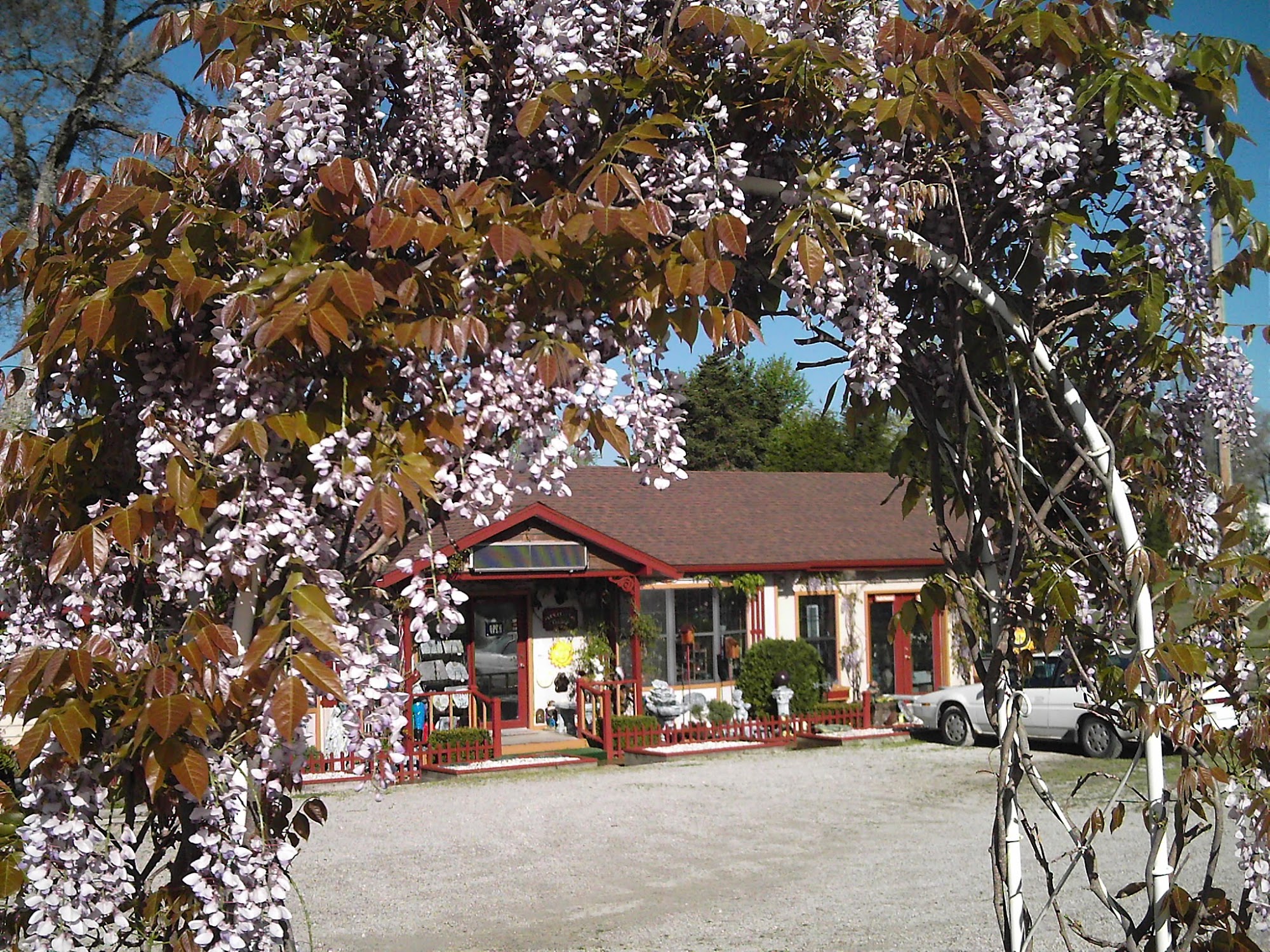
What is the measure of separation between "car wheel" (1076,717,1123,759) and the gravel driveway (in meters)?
0.57

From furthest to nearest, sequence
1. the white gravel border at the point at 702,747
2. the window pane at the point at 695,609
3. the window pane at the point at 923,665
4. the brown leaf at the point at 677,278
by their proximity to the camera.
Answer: the window pane at the point at 923,665
the window pane at the point at 695,609
the white gravel border at the point at 702,747
the brown leaf at the point at 677,278

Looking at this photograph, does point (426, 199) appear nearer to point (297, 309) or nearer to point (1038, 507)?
point (297, 309)

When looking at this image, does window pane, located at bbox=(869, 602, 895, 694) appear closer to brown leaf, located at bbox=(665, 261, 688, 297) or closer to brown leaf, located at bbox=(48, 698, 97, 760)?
brown leaf, located at bbox=(665, 261, 688, 297)

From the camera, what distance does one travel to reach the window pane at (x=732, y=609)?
18297mm

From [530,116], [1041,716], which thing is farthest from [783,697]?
[530,116]

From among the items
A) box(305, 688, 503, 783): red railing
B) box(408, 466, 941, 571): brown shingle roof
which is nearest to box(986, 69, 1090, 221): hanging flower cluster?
box(305, 688, 503, 783): red railing

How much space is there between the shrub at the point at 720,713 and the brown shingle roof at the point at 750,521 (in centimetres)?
203

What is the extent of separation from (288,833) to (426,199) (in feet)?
4.87

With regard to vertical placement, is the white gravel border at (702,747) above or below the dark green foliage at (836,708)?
below

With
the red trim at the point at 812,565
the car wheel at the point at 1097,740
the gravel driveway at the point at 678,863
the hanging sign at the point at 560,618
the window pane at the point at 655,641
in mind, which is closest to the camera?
the gravel driveway at the point at 678,863

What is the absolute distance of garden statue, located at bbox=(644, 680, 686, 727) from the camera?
16.4 m

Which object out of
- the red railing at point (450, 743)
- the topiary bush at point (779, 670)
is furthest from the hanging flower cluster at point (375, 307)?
the topiary bush at point (779, 670)

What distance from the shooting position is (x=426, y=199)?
2.57 m

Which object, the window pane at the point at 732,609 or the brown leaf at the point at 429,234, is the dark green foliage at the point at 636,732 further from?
the brown leaf at the point at 429,234
